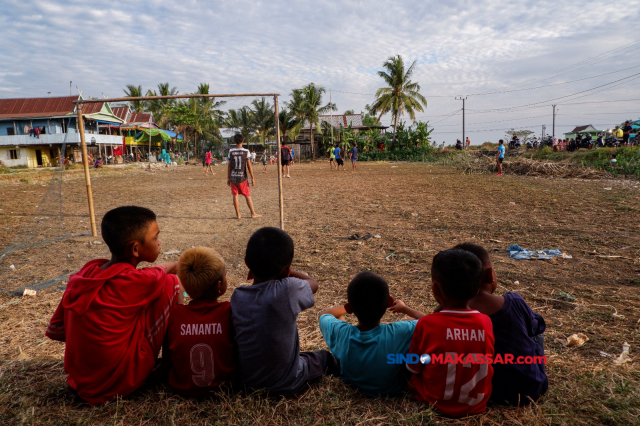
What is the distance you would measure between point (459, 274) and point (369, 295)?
1.54ft

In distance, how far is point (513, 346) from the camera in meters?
2.04

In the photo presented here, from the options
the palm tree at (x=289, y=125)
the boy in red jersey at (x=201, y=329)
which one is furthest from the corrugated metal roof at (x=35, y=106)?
the boy in red jersey at (x=201, y=329)

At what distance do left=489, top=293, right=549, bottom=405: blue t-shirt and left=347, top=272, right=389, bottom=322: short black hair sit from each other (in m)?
0.58

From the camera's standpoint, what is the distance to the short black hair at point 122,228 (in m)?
2.08

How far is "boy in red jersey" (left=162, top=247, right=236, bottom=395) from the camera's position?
2064 mm

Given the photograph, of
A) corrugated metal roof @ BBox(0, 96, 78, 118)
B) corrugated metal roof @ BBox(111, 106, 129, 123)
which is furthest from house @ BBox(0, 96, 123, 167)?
corrugated metal roof @ BBox(111, 106, 129, 123)

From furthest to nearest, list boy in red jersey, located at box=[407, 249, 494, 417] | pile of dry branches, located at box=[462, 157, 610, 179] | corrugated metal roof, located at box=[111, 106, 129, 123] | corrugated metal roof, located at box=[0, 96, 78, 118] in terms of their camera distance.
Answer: corrugated metal roof, located at box=[111, 106, 129, 123] → corrugated metal roof, located at box=[0, 96, 78, 118] → pile of dry branches, located at box=[462, 157, 610, 179] → boy in red jersey, located at box=[407, 249, 494, 417]

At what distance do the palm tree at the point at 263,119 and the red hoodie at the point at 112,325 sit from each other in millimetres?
44131

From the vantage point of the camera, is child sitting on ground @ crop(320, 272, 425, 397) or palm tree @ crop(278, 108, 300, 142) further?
palm tree @ crop(278, 108, 300, 142)

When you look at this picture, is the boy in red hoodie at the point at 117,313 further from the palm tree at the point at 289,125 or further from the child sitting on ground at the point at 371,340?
the palm tree at the point at 289,125

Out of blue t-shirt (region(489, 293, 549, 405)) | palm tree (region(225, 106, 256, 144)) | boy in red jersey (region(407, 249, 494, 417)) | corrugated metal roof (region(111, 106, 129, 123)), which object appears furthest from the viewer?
palm tree (region(225, 106, 256, 144))

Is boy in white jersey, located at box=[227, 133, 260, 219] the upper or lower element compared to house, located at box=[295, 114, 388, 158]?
lower

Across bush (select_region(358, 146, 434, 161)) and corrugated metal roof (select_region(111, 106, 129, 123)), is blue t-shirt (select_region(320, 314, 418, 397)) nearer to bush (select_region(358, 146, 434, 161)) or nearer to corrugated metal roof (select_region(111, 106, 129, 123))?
bush (select_region(358, 146, 434, 161))

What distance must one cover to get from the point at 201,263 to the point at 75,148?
123 ft
